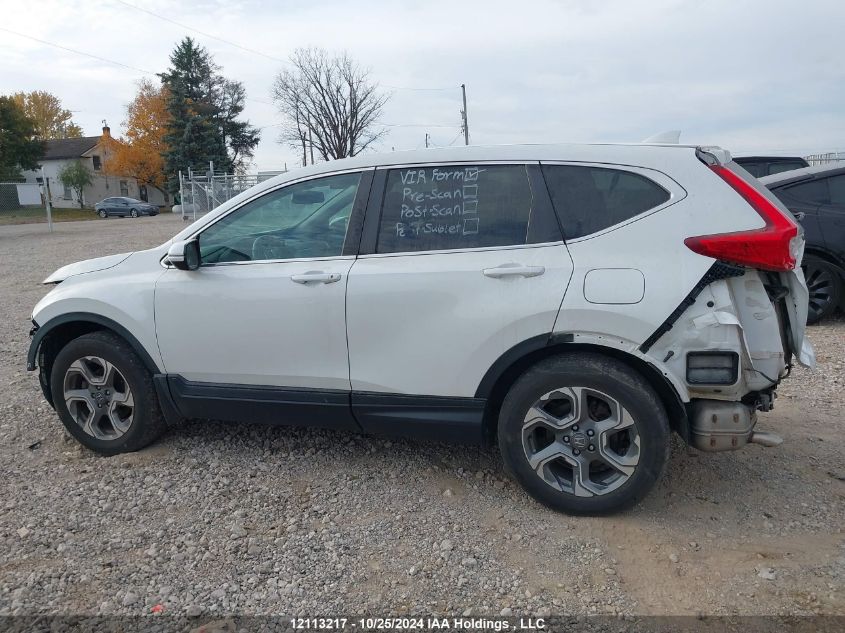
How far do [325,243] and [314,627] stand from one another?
1.91m

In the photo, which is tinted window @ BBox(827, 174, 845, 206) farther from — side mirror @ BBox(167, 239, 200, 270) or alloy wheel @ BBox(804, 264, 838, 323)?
side mirror @ BBox(167, 239, 200, 270)

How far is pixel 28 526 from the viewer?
10.7 feet

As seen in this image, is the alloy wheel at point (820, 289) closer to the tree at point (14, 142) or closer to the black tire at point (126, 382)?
the black tire at point (126, 382)

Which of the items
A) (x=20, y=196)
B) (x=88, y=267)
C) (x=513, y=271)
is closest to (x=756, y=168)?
(x=513, y=271)

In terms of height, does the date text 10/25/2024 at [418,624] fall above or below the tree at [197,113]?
below

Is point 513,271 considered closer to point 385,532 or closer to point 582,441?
point 582,441

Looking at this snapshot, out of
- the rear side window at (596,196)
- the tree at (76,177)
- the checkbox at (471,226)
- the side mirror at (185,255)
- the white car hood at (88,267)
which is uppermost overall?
the tree at (76,177)

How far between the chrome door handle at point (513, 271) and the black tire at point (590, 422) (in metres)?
0.43

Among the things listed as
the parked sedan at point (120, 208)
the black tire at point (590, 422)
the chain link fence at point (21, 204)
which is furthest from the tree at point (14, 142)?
the black tire at point (590, 422)

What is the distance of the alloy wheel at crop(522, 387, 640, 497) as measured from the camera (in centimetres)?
305

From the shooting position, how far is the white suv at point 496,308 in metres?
2.95

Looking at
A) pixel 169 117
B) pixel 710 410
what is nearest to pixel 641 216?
pixel 710 410

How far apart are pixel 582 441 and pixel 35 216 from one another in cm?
4419

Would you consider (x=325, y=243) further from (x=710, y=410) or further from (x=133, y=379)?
(x=710, y=410)
